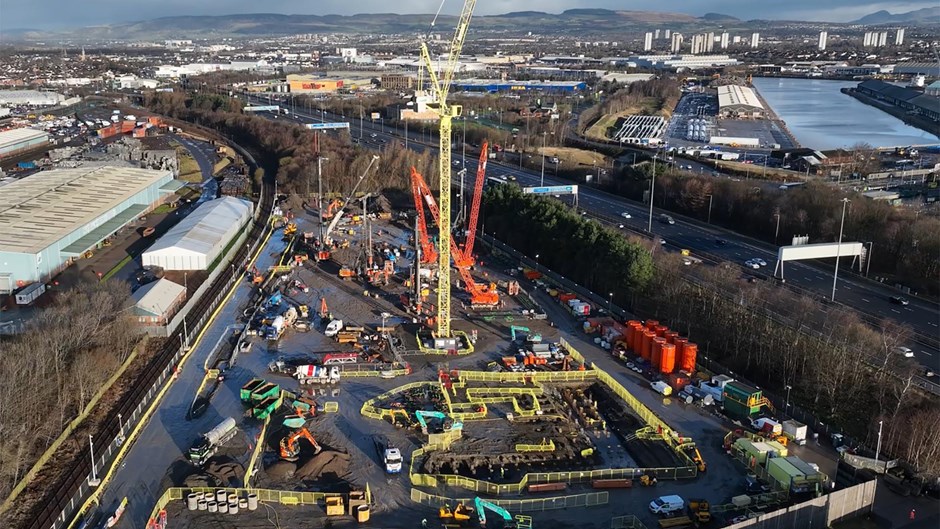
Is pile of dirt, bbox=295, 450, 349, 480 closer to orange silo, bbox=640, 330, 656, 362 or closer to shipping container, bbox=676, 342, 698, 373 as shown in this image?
orange silo, bbox=640, 330, 656, 362

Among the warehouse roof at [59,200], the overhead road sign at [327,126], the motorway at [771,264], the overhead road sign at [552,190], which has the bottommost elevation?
the motorway at [771,264]

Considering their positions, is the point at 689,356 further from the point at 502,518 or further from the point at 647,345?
the point at 502,518

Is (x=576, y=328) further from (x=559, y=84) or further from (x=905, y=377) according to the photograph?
(x=559, y=84)

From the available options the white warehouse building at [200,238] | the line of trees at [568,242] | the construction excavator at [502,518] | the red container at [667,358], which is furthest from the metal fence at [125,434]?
the red container at [667,358]

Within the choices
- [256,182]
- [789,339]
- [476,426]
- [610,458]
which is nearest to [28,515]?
[476,426]

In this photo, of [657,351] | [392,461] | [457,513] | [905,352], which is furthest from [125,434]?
[905,352]

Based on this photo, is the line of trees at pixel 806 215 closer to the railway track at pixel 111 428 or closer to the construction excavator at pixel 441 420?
the construction excavator at pixel 441 420
